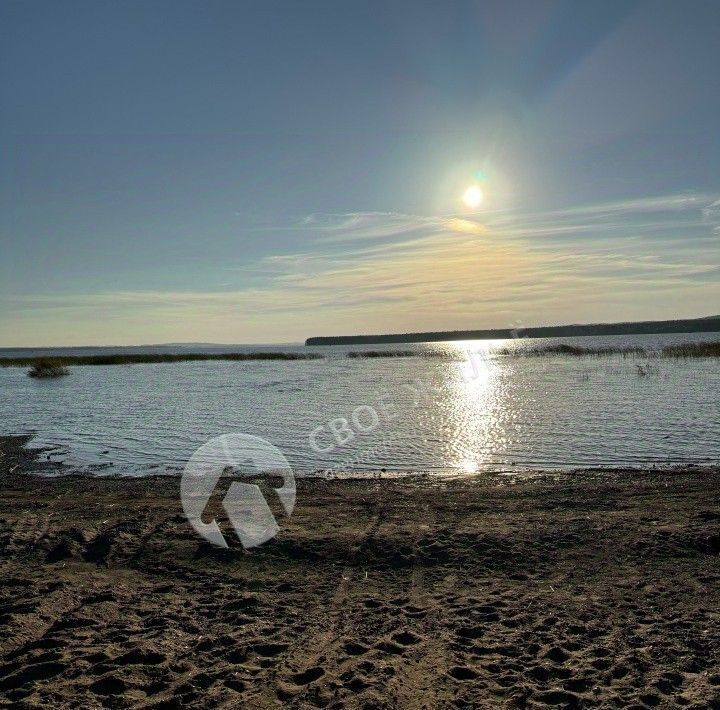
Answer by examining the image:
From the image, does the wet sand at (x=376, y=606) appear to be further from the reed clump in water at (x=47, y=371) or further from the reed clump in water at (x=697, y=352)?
the reed clump in water at (x=47, y=371)

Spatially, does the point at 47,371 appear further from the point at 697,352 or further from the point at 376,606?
the point at 697,352

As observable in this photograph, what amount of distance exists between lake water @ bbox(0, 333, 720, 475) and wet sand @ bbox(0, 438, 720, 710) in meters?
6.12

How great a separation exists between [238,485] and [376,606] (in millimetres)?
8159

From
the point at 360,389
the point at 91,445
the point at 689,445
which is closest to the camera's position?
the point at 689,445

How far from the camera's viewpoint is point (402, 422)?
1074 inches

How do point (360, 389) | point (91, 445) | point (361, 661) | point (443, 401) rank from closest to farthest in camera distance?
point (361, 661)
point (91, 445)
point (443, 401)
point (360, 389)

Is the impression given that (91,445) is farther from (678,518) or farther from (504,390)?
(504,390)

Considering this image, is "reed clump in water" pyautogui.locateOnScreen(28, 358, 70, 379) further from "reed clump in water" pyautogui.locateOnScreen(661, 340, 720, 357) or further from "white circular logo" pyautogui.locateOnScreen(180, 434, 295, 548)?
"reed clump in water" pyautogui.locateOnScreen(661, 340, 720, 357)

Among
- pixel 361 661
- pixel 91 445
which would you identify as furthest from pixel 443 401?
pixel 361 661

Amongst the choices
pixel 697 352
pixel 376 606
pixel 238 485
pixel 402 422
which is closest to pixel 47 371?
pixel 402 422

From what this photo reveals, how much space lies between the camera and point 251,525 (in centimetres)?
1148

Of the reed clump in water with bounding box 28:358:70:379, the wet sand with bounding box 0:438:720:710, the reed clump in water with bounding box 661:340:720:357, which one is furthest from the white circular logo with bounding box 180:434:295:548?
the reed clump in water with bounding box 661:340:720:357

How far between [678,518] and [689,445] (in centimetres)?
983

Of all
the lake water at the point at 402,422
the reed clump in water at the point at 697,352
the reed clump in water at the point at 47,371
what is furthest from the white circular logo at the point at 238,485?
the reed clump in water at the point at 697,352
